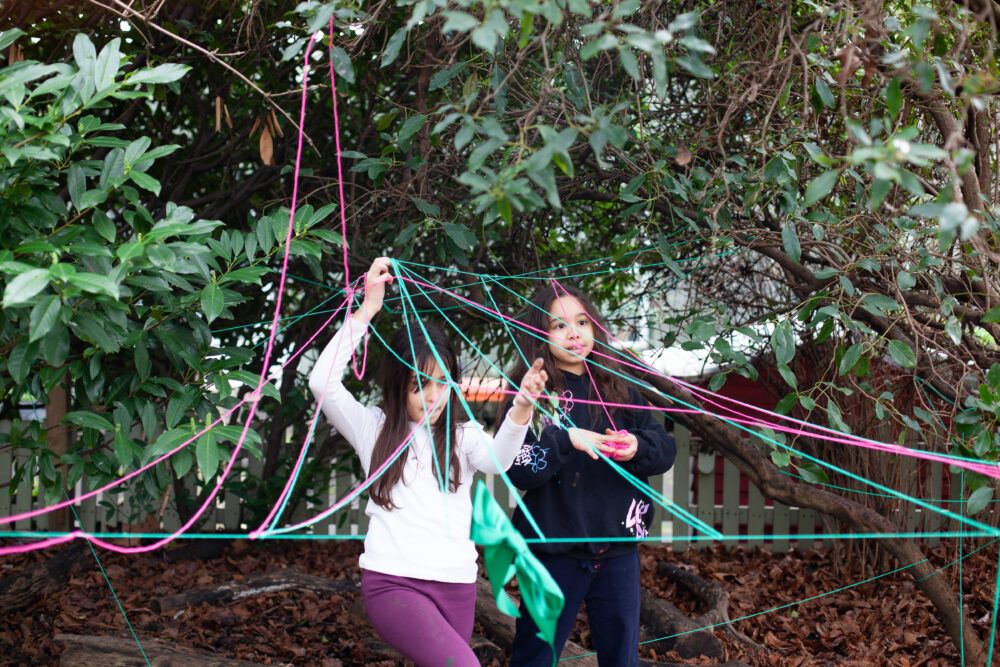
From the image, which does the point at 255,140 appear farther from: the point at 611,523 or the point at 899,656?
the point at 899,656

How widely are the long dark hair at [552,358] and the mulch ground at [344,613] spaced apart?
1.31 meters

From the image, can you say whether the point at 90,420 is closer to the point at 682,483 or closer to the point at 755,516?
the point at 682,483

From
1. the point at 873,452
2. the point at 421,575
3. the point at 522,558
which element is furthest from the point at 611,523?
the point at 873,452

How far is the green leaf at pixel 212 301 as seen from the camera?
1.94m

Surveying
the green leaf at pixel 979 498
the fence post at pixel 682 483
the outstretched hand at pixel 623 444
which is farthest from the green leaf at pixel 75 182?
the fence post at pixel 682 483

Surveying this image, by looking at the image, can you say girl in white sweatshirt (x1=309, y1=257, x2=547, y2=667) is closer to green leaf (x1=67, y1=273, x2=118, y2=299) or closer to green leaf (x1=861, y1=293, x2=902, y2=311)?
green leaf (x1=67, y1=273, x2=118, y2=299)

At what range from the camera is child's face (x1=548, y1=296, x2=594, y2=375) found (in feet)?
8.16

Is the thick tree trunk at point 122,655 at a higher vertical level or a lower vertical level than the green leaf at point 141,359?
lower

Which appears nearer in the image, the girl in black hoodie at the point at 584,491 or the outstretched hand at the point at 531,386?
the outstretched hand at the point at 531,386

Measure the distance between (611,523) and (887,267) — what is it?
4.66 ft

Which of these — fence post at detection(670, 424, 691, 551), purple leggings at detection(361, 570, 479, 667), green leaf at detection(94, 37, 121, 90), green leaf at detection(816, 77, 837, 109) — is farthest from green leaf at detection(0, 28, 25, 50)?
fence post at detection(670, 424, 691, 551)

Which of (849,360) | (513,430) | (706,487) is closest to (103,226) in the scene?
(513,430)

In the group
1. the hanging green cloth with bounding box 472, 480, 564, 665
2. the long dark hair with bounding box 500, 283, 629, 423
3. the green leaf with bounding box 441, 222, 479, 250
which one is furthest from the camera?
the green leaf with bounding box 441, 222, 479, 250

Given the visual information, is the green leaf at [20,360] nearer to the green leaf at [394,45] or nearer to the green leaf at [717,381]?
the green leaf at [394,45]
